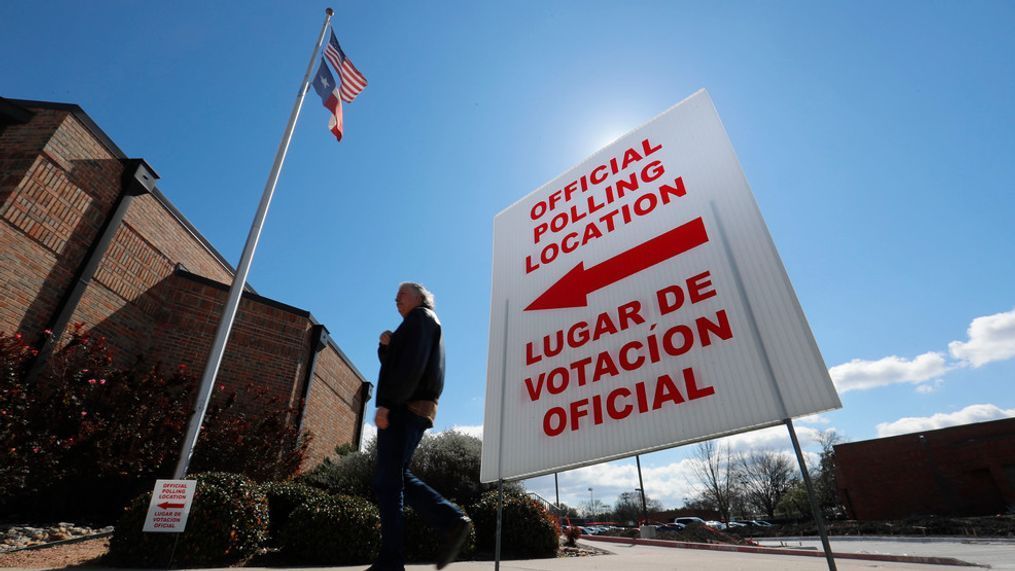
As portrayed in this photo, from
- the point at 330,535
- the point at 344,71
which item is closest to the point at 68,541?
the point at 330,535

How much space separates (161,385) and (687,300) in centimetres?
822

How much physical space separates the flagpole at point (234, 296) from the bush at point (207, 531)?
94 centimetres

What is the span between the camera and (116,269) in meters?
7.94

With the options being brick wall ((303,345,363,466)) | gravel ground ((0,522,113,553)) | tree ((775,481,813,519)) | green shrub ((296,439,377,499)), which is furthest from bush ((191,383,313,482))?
tree ((775,481,813,519))

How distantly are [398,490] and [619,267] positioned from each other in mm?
1757

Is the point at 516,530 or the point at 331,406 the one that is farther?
the point at 331,406

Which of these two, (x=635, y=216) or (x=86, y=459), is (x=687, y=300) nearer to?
(x=635, y=216)

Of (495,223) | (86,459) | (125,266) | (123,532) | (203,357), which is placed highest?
(125,266)

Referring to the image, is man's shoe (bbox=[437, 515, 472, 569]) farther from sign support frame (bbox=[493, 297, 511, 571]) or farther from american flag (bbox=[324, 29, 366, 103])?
american flag (bbox=[324, 29, 366, 103])

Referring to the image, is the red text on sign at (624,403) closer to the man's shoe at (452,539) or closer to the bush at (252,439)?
the man's shoe at (452,539)

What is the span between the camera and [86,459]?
5.82m

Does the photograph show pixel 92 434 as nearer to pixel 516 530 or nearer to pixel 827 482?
pixel 516 530

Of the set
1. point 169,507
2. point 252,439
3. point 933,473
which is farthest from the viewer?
point 933,473

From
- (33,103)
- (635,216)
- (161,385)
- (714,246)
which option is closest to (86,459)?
(161,385)
